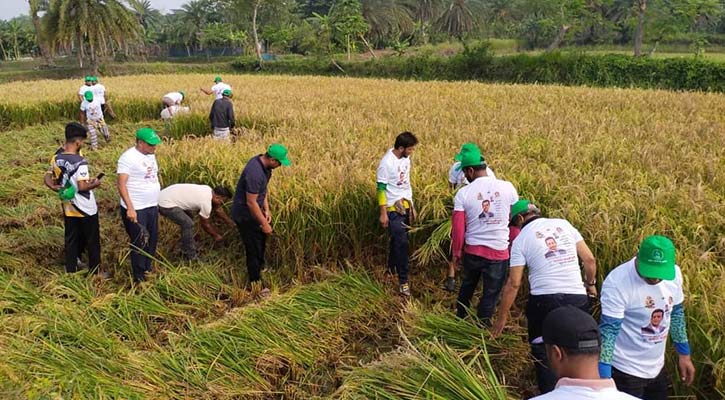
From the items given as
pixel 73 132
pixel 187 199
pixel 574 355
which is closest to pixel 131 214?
pixel 187 199

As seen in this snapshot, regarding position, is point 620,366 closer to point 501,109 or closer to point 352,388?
point 352,388

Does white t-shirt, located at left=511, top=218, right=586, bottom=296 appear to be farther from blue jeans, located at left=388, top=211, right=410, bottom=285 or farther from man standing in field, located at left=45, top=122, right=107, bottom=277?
man standing in field, located at left=45, top=122, right=107, bottom=277

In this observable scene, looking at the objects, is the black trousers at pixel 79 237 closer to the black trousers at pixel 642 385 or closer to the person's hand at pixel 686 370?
the black trousers at pixel 642 385

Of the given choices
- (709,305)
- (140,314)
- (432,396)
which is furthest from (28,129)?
(709,305)

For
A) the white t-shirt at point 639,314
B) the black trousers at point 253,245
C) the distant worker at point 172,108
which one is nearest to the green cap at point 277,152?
the black trousers at point 253,245

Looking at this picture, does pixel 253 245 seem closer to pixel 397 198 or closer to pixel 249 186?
pixel 249 186

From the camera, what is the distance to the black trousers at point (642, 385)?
2.84 meters

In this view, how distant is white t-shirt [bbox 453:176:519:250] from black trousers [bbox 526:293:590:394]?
2.55 ft

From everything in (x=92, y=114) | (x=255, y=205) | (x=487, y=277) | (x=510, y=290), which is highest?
(x=92, y=114)

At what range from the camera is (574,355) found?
2051 mm

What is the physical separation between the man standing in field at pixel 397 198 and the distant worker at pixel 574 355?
2936 millimetres

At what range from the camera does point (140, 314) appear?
4.64 metres

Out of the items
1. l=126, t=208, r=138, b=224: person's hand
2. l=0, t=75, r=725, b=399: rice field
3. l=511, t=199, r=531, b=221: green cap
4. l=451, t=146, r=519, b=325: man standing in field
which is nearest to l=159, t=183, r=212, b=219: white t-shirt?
l=0, t=75, r=725, b=399: rice field

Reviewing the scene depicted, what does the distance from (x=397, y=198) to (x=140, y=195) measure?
105 inches
